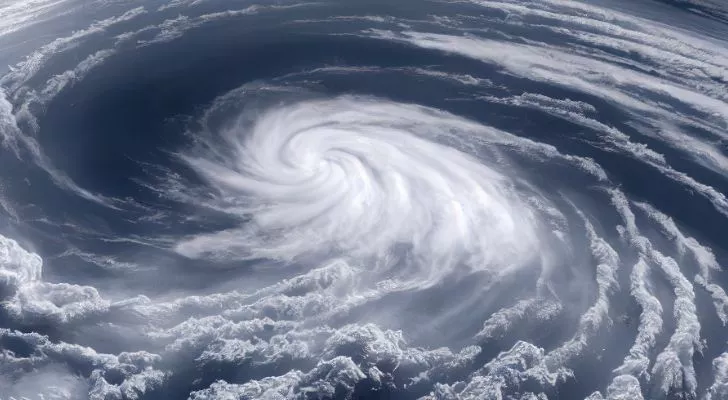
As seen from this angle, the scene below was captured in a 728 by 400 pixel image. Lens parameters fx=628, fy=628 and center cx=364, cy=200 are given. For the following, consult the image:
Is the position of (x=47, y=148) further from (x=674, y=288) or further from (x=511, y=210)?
(x=674, y=288)

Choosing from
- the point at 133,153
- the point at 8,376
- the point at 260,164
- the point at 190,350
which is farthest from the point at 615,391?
the point at 133,153

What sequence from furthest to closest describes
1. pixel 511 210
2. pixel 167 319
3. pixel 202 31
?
pixel 202 31 < pixel 511 210 < pixel 167 319

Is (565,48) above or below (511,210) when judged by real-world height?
above

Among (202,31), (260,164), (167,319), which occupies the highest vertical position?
(202,31)

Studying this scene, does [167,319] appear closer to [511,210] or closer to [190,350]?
[190,350]

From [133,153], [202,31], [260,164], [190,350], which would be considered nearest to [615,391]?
[190,350]

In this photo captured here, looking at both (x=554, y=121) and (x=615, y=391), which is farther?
(x=554, y=121)

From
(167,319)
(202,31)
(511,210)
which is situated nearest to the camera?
(167,319)
